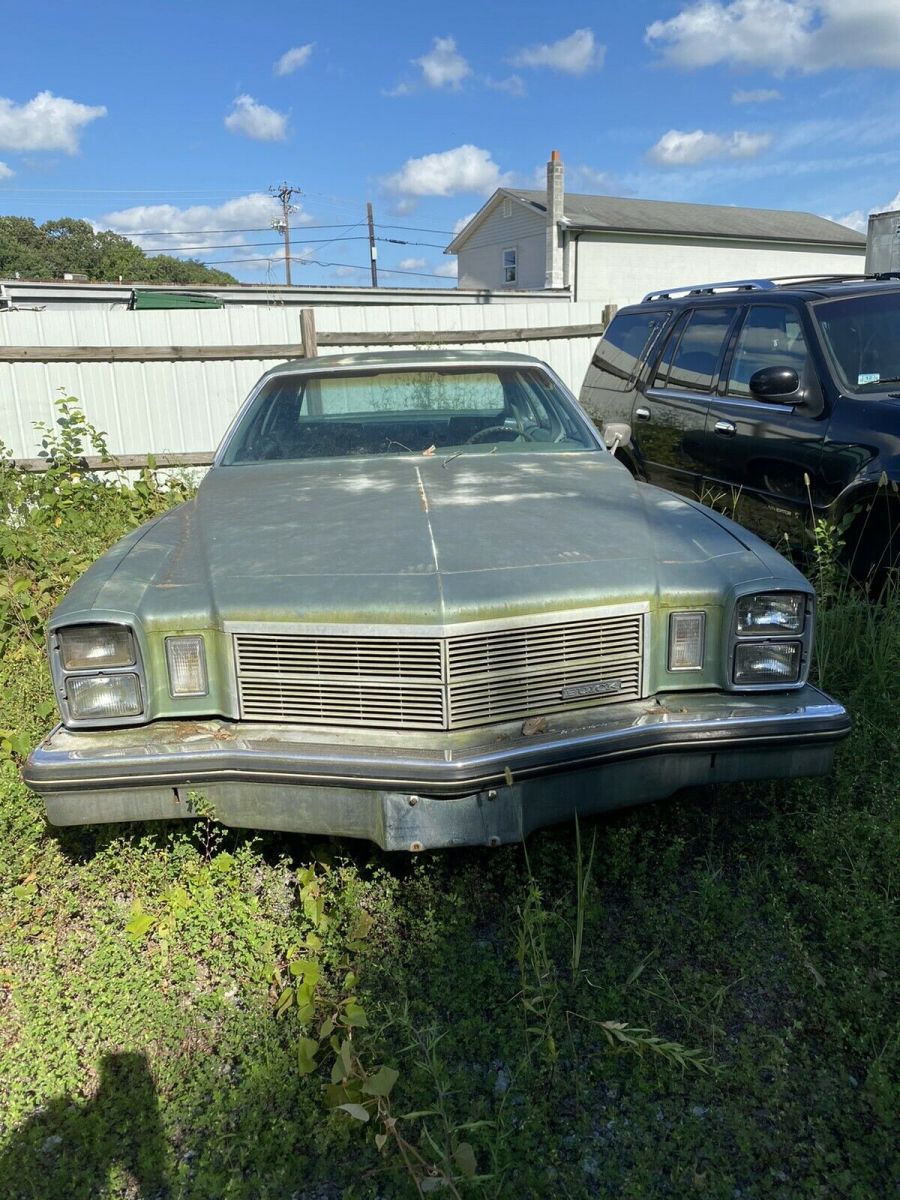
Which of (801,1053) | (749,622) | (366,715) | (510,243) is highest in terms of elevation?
(510,243)

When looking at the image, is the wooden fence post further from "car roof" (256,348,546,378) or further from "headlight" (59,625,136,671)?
→ "headlight" (59,625,136,671)

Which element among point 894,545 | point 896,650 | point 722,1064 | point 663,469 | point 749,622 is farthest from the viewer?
point 663,469

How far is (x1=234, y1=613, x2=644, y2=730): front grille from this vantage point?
235 centimetres

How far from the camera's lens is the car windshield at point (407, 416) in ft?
12.8

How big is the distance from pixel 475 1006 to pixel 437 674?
88cm

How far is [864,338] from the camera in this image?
4691mm

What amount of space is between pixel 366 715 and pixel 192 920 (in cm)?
86

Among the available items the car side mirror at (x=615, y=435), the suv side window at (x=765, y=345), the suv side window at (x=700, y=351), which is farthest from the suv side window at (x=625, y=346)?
the car side mirror at (x=615, y=435)

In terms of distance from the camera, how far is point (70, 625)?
244 centimetres

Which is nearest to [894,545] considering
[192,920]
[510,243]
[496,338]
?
[192,920]

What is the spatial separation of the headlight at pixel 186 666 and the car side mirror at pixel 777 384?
3457mm

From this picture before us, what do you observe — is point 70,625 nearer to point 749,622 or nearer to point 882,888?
point 749,622

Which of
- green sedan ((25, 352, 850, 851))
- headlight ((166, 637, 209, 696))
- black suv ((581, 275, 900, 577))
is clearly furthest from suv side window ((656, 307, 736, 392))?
headlight ((166, 637, 209, 696))

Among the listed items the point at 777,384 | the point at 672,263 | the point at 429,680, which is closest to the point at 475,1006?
the point at 429,680
